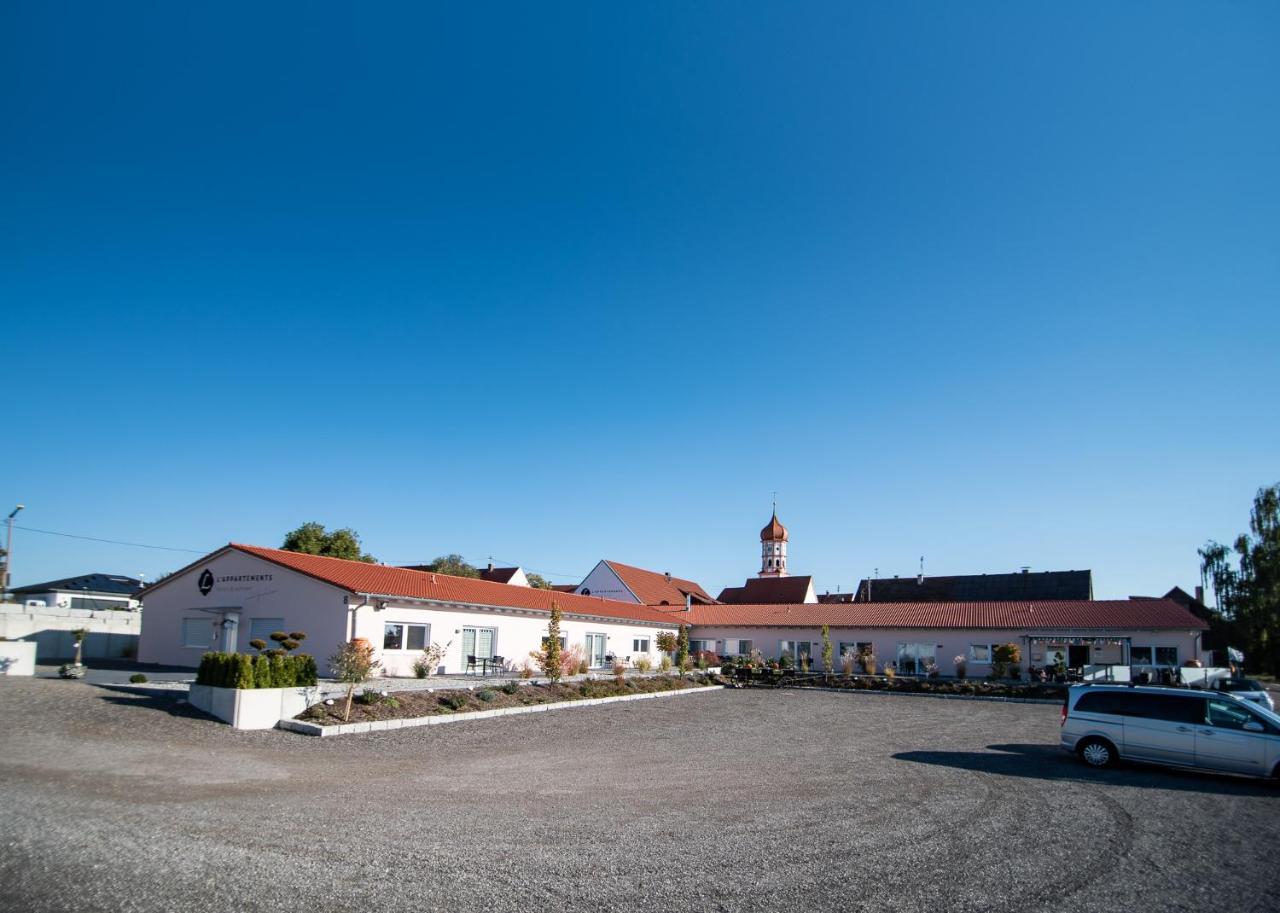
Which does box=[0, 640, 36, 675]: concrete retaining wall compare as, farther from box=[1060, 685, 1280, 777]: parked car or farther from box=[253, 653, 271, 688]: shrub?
box=[1060, 685, 1280, 777]: parked car

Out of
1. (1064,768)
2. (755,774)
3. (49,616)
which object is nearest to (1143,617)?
(1064,768)

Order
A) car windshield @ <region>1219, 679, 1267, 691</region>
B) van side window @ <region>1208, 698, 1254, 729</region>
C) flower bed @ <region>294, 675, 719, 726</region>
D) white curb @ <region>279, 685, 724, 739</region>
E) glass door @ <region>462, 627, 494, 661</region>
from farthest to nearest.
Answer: glass door @ <region>462, 627, 494, 661</region> < car windshield @ <region>1219, 679, 1267, 691</region> < flower bed @ <region>294, 675, 719, 726</region> < white curb @ <region>279, 685, 724, 739</region> < van side window @ <region>1208, 698, 1254, 729</region>

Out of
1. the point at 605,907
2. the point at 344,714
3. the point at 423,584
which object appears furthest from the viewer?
the point at 423,584

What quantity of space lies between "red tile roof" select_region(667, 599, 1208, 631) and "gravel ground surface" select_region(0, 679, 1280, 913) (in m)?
25.5

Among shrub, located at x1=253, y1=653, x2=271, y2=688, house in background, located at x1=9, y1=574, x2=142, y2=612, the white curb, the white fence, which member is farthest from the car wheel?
house in background, located at x1=9, y1=574, x2=142, y2=612

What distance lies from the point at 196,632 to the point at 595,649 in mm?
18244

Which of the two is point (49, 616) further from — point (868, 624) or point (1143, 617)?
point (1143, 617)

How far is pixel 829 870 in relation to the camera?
26.6ft

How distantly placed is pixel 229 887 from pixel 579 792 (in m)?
5.72

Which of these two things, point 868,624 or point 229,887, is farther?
point 868,624

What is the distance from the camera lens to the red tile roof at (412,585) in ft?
93.5

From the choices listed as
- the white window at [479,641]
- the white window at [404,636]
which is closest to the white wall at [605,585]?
the white window at [479,641]

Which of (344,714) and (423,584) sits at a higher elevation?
(423,584)

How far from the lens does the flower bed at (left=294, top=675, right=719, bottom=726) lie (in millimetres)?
18495
